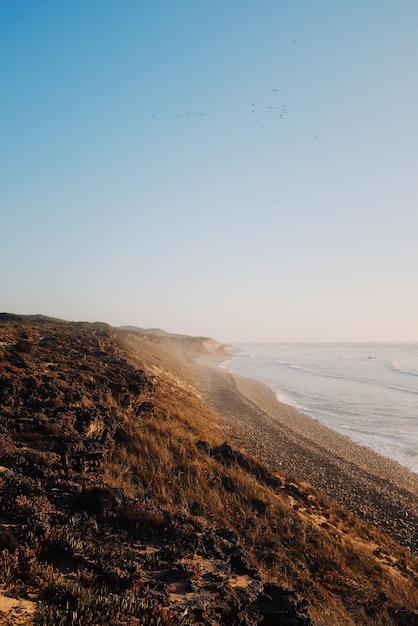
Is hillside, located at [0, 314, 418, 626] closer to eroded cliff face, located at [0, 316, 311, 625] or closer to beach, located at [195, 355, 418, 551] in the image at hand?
eroded cliff face, located at [0, 316, 311, 625]

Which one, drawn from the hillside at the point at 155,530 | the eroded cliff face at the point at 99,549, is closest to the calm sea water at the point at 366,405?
the hillside at the point at 155,530

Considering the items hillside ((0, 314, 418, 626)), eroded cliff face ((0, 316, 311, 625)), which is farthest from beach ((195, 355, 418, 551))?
eroded cliff face ((0, 316, 311, 625))

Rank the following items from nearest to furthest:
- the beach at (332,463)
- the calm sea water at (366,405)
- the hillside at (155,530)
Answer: the hillside at (155,530)
the beach at (332,463)
the calm sea water at (366,405)

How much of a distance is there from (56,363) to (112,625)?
21186 mm

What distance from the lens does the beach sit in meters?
17.1

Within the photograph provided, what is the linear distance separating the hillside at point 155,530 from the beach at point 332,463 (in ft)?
5.53

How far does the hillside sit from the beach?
1685 millimetres

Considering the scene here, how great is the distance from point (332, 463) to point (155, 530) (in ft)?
56.1

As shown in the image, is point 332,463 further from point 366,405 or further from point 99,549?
point 366,405

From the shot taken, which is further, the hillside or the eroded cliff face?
the hillside

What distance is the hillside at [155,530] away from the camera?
236 inches

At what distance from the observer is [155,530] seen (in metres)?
8.82

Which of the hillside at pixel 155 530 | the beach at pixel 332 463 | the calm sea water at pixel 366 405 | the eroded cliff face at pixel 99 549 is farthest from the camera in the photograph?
the calm sea water at pixel 366 405

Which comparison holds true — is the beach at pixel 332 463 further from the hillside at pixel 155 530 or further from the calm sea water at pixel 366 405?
the calm sea water at pixel 366 405
